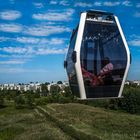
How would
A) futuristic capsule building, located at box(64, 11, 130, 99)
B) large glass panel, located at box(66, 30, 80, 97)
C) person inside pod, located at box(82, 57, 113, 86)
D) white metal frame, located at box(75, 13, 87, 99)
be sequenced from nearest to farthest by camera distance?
1. white metal frame, located at box(75, 13, 87, 99)
2. futuristic capsule building, located at box(64, 11, 130, 99)
3. person inside pod, located at box(82, 57, 113, 86)
4. large glass panel, located at box(66, 30, 80, 97)

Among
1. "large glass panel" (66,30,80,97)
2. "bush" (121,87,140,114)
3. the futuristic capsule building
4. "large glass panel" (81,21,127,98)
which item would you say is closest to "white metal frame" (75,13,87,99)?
the futuristic capsule building

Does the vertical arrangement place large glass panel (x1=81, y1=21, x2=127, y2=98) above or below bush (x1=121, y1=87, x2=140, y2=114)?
above

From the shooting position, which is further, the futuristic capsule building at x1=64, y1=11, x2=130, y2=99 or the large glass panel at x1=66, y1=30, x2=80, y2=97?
the large glass panel at x1=66, y1=30, x2=80, y2=97

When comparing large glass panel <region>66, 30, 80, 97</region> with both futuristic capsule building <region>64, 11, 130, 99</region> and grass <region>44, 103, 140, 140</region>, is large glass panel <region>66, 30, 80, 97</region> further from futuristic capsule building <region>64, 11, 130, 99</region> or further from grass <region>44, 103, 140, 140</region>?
grass <region>44, 103, 140, 140</region>

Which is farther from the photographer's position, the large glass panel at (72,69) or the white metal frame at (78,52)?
the large glass panel at (72,69)

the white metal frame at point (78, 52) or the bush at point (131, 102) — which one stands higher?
the white metal frame at point (78, 52)

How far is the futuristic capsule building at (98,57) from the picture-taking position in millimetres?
32344

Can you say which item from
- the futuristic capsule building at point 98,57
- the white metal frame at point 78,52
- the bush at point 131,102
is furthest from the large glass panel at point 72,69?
the bush at point 131,102

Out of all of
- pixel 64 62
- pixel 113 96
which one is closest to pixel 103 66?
pixel 113 96

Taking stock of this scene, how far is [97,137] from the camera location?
29469mm

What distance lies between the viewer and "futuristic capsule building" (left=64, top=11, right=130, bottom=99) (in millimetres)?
32344

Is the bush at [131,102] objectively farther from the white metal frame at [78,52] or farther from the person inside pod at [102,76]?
the white metal frame at [78,52]

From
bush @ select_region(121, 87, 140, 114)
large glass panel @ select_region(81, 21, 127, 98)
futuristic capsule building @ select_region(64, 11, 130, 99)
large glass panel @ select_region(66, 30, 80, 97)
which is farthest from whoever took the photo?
bush @ select_region(121, 87, 140, 114)

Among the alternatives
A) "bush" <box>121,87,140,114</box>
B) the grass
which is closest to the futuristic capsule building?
the grass
